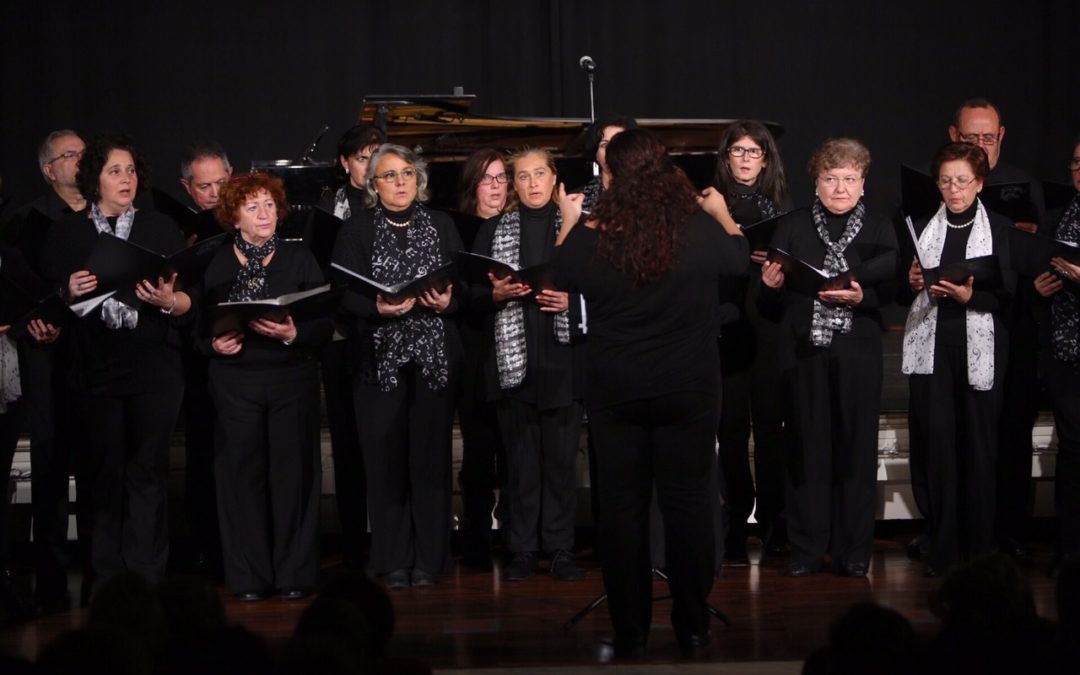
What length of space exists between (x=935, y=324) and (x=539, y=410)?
4.70ft


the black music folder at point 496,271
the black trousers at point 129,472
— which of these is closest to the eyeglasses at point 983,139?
the black music folder at point 496,271

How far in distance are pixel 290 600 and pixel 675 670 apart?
168cm

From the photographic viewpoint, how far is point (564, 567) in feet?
16.7

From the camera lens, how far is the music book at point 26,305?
452 cm

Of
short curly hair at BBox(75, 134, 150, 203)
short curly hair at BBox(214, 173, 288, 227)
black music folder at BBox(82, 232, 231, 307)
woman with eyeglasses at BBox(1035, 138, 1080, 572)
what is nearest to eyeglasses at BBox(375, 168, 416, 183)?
short curly hair at BBox(214, 173, 288, 227)

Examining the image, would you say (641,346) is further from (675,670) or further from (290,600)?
(290,600)

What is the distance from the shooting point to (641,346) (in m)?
3.73

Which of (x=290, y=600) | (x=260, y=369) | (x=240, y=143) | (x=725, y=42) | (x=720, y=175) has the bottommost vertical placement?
(x=290, y=600)

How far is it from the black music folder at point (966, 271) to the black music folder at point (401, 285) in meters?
1.58

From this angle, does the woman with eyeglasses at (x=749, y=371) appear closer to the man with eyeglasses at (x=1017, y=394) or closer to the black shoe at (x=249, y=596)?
the man with eyeglasses at (x=1017, y=394)

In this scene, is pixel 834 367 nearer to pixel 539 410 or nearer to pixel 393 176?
pixel 539 410

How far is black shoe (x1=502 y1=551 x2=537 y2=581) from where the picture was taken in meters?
5.10

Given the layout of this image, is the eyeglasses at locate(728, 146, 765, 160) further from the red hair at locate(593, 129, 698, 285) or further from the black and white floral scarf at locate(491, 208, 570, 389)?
the red hair at locate(593, 129, 698, 285)

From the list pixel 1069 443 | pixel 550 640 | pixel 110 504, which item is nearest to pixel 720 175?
pixel 1069 443
